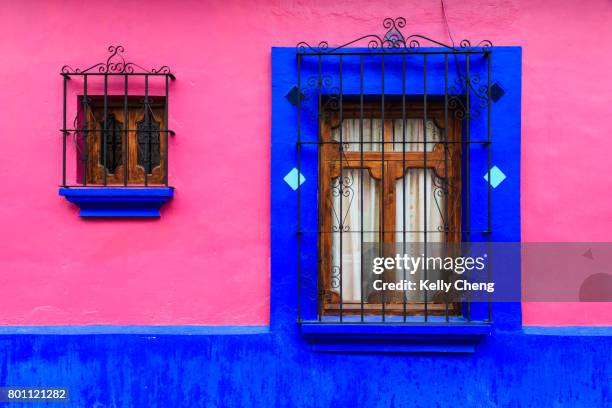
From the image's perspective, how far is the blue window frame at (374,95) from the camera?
11.7 feet

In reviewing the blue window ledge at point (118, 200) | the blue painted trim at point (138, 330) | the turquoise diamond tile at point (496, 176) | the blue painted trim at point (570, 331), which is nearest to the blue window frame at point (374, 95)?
the turquoise diamond tile at point (496, 176)

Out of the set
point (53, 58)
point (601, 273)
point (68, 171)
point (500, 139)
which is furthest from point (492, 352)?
point (53, 58)

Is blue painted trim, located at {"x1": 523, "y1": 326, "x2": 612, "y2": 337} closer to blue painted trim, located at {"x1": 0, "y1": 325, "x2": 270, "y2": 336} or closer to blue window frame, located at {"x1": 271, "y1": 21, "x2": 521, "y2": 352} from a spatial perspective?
blue window frame, located at {"x1": 271, "y1": 21, "x2": 521, "y2": 352}

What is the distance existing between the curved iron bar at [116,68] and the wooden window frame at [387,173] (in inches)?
48.1

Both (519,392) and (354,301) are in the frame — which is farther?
(354,301)

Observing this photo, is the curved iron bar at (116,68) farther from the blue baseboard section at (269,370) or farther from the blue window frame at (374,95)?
the blue baseboard section at (269,370)

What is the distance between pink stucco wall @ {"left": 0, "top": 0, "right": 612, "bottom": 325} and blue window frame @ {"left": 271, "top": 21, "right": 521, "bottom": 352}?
10 cm

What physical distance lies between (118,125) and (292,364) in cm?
208

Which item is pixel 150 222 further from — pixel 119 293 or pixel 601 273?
pixel 601 273

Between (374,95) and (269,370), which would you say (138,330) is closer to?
(269,370)

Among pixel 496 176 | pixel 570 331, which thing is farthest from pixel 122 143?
pixel 570 331

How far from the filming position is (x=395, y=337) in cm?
351

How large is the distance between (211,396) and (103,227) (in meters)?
1.37

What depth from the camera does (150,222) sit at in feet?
11.8
